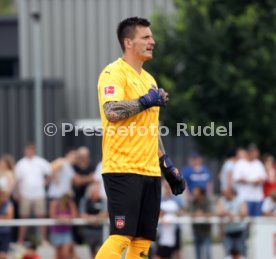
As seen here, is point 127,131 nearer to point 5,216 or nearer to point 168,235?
point 168,235

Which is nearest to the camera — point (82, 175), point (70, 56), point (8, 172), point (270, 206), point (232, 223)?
point (232, 223)

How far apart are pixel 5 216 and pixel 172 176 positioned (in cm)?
672

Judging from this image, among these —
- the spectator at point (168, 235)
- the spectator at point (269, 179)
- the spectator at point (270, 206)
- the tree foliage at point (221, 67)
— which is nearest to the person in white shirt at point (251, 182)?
the spectator at point (269, 179)

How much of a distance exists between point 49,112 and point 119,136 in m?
19.7

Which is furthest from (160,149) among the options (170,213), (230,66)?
(230,66)

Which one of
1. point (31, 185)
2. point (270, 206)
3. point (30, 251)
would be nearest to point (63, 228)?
point (30, 251)

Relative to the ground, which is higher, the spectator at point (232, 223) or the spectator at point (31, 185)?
the spectator at point (31, 185)

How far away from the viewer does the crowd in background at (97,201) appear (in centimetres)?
1479

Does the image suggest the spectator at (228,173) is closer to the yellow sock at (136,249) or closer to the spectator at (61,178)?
the spectator at (61,178)

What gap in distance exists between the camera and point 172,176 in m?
8.75

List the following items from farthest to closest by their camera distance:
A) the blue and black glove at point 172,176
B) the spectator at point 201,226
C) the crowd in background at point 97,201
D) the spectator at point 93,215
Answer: the spectator at point 201,226 < the crowd in background at point 97,201 < the spectator at point 93,215 < the blue and black glove at point 172,176

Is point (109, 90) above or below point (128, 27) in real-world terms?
below

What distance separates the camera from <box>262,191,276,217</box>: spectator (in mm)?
15622

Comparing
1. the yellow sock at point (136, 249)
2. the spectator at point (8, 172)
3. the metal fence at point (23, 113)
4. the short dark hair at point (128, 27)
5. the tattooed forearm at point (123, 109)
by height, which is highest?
the metal fence at point (23, 113)
